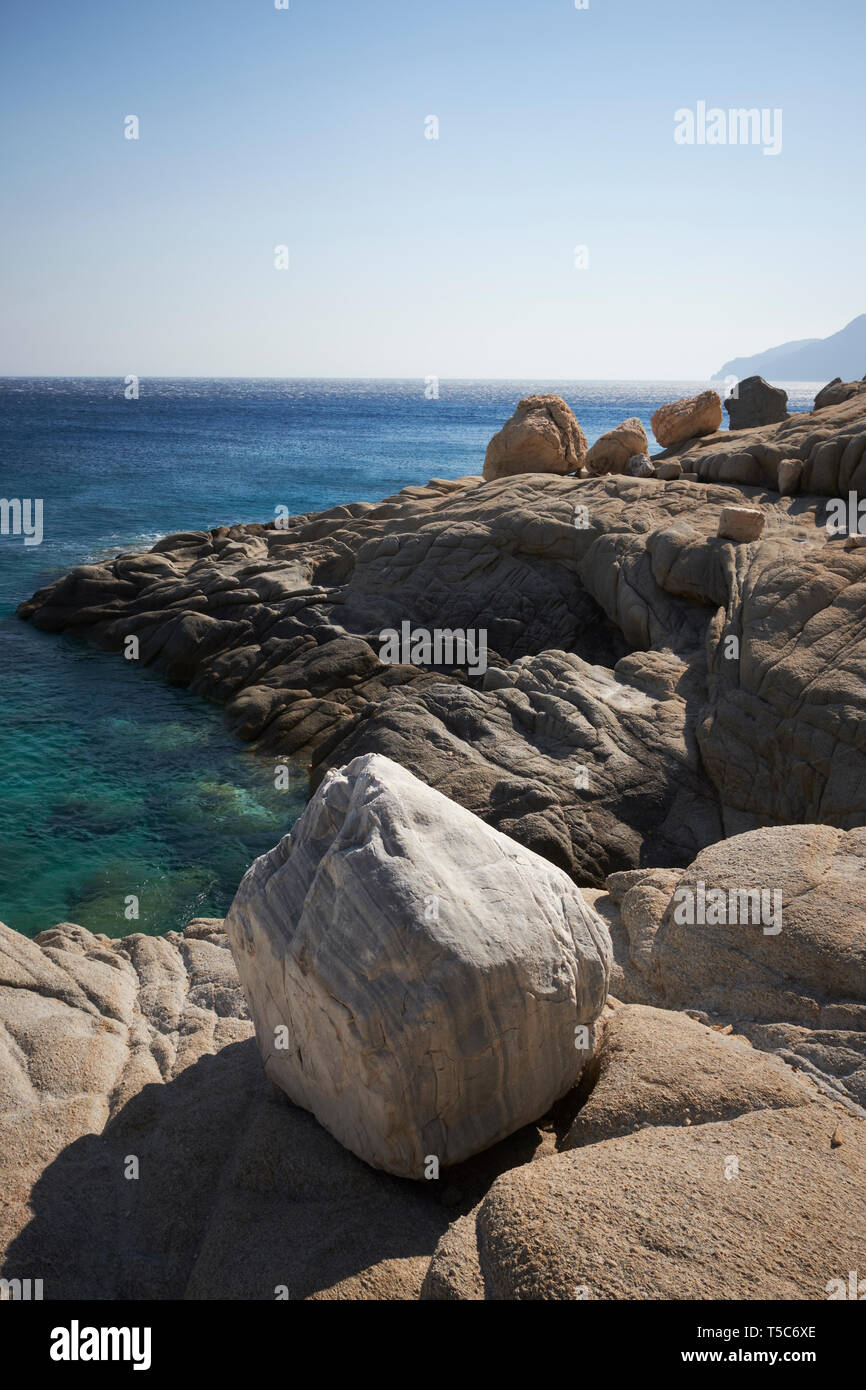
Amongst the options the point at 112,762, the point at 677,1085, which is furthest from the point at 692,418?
the point at 677,1085

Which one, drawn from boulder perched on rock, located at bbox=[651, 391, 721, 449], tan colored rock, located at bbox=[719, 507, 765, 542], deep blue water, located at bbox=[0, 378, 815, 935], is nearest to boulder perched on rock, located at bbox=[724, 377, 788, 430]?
boulder perched on rock, located at bbox=[651, 391, 721, 449]

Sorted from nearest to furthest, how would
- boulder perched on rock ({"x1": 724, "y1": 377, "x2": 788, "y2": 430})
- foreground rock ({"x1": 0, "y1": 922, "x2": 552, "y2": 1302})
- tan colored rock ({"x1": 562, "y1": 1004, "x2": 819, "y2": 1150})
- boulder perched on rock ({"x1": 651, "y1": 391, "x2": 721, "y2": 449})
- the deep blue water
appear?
1. foreground rock ({"x1": 0, "y1": 922, "x2": 552, "y2": 1302})
2. tan colored rock ({"x1": 562, "y1": 1004, "x2": 819, "y2": 1150})
3. the deep blue water
4. boulder perched on rock ({"x1": 651, "y1": 391, "x2": 721, "y2": 449})
5. boulder perched on rock ({"x1": 724, "y1": 377, "x2": 788, "y2": 430})

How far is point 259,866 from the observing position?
595cm

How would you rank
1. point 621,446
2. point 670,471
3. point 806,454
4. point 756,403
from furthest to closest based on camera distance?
point 756,403 < point 621,446 < point 670,471 < point 806,454

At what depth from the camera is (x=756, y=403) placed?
2864 cm

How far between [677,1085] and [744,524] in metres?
13.8

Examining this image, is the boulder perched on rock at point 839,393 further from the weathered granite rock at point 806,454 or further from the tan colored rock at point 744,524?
the tan colored rock at point 744,524

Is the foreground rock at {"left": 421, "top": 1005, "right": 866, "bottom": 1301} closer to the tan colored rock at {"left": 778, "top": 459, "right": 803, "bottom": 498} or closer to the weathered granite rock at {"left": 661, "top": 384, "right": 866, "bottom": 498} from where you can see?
the weathered granite rock at {"left": 661, "top": 384, "right": 866, "bottom": 498}

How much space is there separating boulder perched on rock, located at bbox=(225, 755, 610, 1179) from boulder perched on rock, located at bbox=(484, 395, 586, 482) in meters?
23.3

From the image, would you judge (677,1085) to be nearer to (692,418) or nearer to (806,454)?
(806,454)

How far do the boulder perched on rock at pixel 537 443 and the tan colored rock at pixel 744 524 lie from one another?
11.4 metres

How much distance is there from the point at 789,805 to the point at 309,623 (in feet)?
44.0

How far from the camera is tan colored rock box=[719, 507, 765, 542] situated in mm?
16703

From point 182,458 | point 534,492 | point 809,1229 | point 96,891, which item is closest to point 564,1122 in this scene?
point 809,1229
